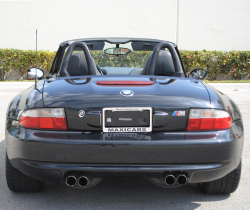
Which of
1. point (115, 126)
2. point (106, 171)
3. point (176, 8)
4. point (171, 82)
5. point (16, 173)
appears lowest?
point (16, 173)

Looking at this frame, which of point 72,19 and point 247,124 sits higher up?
point 72,19

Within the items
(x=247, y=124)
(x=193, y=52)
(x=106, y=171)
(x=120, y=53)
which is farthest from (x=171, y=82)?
(x=193, y=52)

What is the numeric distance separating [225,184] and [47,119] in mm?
1636

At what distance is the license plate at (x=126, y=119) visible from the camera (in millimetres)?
2520

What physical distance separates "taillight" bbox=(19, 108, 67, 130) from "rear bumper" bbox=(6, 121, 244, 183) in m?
0.05

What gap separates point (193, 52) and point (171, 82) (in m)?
12.8

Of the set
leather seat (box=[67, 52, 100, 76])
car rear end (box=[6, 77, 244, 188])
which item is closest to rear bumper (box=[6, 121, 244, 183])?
car rear end (box=[6, 77, 244, 188])

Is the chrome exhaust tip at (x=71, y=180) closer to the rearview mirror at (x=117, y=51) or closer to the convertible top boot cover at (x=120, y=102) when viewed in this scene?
the convertible top boot cover at (x=120, y=102)

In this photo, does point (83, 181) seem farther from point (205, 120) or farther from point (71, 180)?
point (205, 120)

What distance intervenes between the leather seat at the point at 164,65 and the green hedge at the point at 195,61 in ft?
39.3

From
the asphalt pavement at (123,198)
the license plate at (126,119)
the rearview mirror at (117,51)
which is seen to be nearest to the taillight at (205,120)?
the license plate at (126,119)

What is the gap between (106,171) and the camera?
2.45 metres

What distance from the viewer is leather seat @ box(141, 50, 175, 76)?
3600 millimetres

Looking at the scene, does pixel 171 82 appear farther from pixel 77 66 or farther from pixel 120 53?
pixel 120 53
